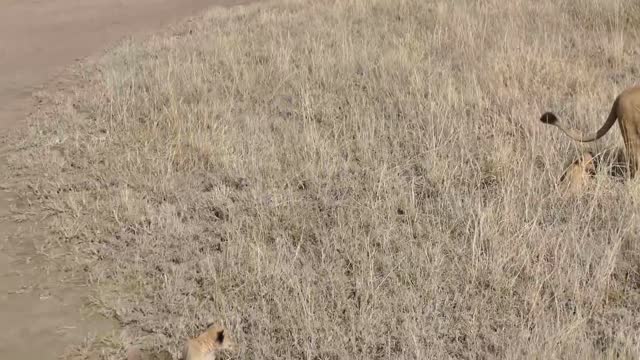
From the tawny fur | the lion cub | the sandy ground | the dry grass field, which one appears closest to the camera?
the lion cub

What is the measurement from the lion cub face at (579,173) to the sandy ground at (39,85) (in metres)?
3.35

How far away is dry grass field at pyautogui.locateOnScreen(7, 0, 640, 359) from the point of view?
3369mm

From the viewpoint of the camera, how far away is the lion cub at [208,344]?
306 cm

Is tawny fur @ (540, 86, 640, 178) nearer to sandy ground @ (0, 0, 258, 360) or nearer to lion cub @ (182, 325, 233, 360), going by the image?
lion cub @ (182, 325, 233, 360)

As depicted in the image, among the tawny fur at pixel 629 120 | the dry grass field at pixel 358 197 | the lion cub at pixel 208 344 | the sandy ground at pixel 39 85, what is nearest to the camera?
the lion cub at pixel 208 344

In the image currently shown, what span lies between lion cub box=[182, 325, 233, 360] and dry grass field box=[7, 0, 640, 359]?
139 mm

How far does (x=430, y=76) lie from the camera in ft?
23.1

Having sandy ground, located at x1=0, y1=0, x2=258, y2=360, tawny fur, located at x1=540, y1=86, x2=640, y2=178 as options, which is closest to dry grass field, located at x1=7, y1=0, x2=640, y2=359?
sandy ground, located at x1=0, y1=0, x2=258, y2=360

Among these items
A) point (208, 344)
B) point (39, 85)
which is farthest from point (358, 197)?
point (39, 85)

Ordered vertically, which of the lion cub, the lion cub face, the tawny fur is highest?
the tawny fur

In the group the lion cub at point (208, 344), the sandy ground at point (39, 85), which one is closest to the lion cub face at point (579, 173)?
the lion cub at point (208, 344)

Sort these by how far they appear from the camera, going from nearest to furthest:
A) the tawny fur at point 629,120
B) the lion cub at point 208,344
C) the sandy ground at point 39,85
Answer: the lion cub at point 208,344 → the sandy ground at point 39,85 → the tawny fur at point 629,120

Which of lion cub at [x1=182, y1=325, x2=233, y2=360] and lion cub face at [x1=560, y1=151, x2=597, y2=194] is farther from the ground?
lion cub face at [x1=560, y1=151, x2=597, y2=194]

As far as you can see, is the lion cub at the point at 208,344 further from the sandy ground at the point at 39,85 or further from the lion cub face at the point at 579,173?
the lion cub face at the point at 579,173
